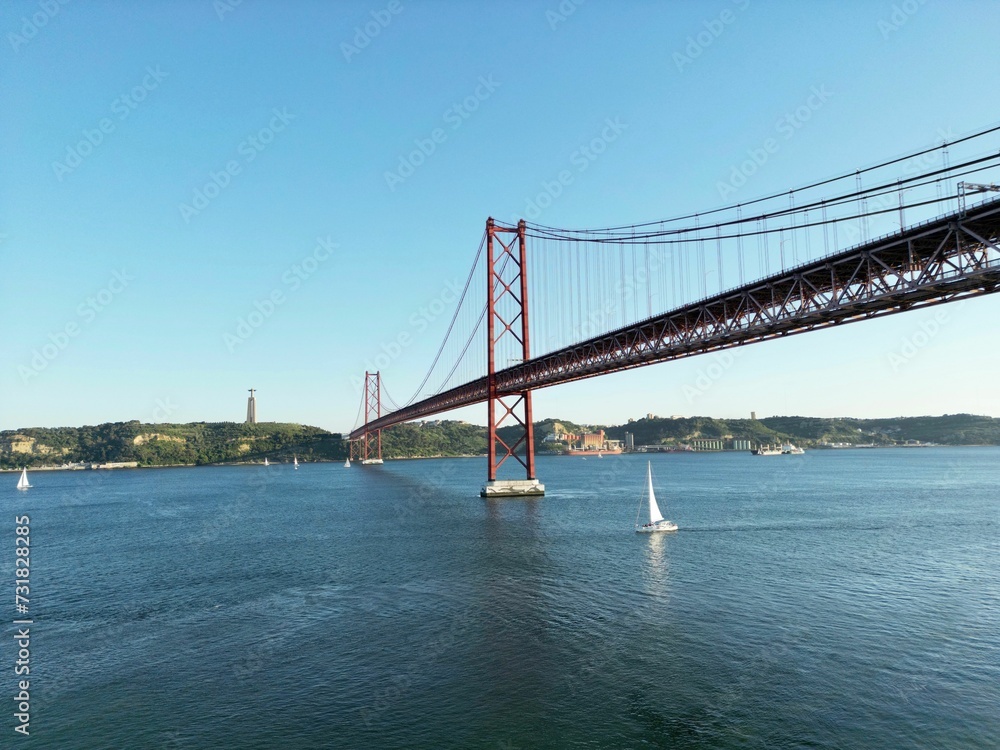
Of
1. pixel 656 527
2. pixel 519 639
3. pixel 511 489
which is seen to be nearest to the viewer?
pixel 519 639

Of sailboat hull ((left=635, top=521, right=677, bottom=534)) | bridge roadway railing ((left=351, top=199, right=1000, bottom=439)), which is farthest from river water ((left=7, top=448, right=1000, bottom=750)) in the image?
bridge roadway railing ((left=351, top=199, right=1000, bottom=439))

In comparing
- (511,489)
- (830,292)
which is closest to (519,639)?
(830,292)

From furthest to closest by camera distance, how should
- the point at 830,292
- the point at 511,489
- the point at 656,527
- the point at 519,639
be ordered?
the point at 511,489 < the point at 656,527 < the point at 830,292 < the point at 519,639

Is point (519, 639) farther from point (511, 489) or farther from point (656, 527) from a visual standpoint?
point (511, 489)

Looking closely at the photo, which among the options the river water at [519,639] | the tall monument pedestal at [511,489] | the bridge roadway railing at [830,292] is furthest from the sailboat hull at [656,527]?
the tall monument pedestal at [511,489]

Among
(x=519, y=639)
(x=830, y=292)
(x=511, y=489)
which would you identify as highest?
(x=830, y=292)

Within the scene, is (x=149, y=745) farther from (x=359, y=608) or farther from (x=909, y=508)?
(x=909, y=508)

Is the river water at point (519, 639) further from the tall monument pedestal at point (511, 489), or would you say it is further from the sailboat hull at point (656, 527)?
the tall monument pedestal at point (511, 489)

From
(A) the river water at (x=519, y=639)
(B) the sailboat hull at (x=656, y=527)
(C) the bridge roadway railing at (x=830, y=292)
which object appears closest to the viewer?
(A) the river water at (x=519, y=639)
